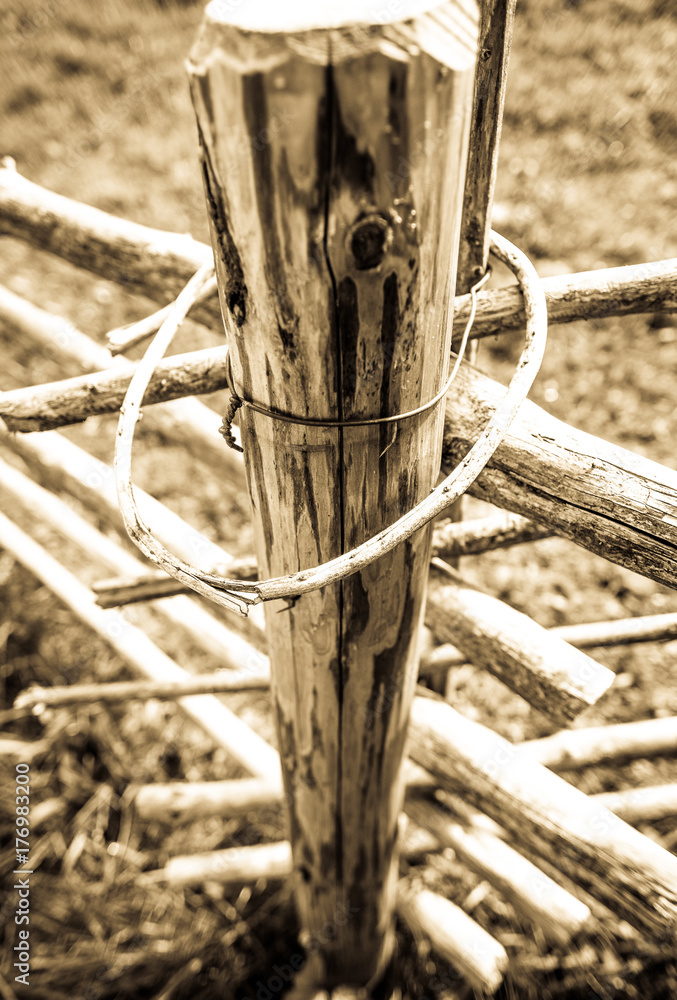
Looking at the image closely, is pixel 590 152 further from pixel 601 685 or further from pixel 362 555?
pixel 362 555

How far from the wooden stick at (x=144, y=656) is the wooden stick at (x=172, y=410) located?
571mm

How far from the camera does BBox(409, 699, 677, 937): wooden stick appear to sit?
3.64ft

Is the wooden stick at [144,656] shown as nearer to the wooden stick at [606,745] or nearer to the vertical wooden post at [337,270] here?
the wooden stick at [606,745]

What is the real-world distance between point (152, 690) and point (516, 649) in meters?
1.02

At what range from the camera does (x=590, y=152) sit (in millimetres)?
4078

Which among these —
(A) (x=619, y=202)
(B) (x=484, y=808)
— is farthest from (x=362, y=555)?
(A) (x=619, y=202)

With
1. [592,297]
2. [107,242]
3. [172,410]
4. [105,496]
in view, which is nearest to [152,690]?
[105,496]

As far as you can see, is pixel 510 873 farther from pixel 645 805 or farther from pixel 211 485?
pixel 211 485

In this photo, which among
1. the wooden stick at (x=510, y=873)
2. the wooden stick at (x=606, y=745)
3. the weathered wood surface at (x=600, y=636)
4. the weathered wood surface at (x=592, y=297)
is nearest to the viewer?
the weathered wood surface at (x=592, y=297)

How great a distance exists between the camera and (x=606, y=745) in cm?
162

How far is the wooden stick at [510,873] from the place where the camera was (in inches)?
53.3

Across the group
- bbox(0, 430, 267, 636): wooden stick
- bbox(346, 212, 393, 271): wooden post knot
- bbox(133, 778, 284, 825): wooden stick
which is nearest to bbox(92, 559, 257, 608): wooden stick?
bbox(0, 430, 267, 636): wooden stick

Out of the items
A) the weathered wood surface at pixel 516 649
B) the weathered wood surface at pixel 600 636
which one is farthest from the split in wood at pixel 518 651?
the weathered wood surface at pixel 600 636

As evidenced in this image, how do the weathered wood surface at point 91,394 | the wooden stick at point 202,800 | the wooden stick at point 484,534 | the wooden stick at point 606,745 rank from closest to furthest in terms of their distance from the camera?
1. the weathered wood surface at point 91,394
2. the wooden stick at point 484,534
3. the wooden stick at point 606,745
4. the wooden stick at point 202,800
